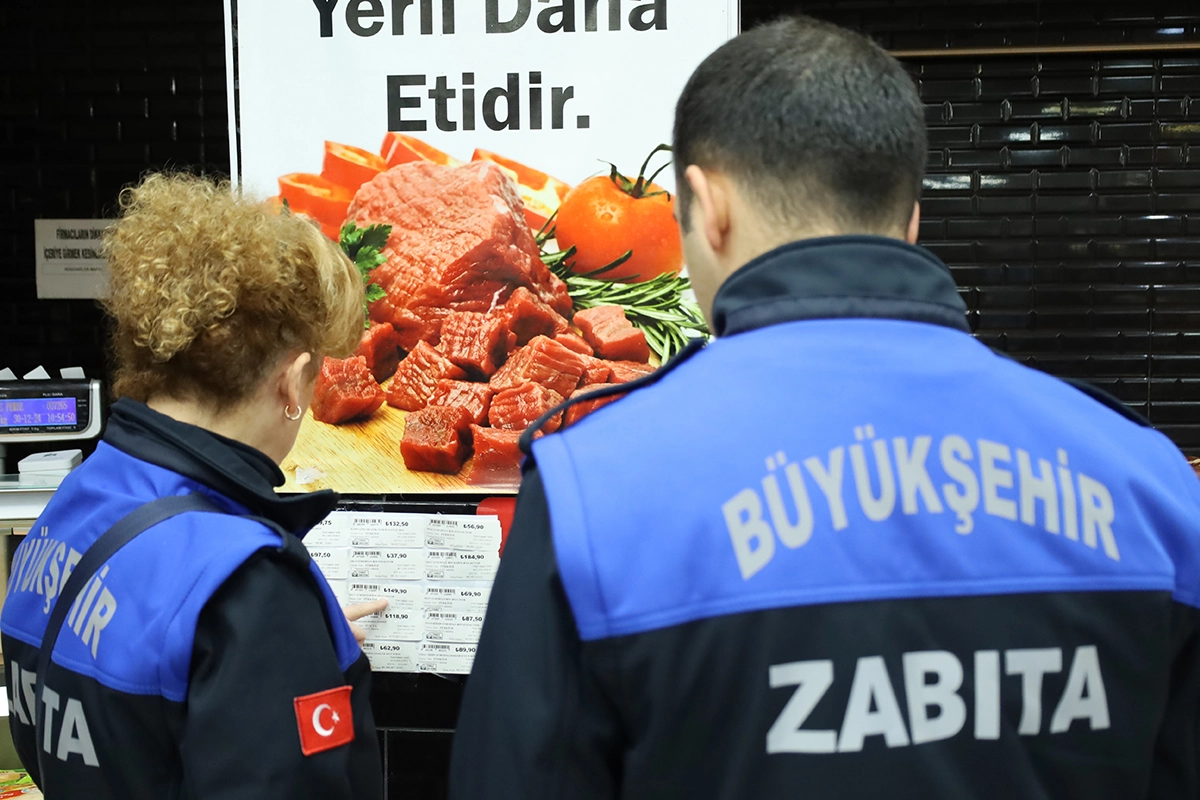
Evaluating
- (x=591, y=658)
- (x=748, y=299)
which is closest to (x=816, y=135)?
(x=748, y=299)

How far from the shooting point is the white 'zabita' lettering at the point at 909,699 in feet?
2.47

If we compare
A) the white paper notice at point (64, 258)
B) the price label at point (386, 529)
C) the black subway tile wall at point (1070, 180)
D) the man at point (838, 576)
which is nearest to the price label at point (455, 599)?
the price label at point (386, 529)

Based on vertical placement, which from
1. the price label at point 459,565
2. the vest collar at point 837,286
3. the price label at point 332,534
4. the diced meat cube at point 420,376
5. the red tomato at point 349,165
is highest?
the red tomato at point 349,165

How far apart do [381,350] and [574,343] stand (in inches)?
16.6

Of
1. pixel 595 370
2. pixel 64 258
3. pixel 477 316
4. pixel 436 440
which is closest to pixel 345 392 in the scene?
pixel 436 440

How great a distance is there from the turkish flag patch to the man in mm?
412

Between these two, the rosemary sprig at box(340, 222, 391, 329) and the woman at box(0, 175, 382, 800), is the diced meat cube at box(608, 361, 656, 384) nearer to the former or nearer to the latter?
the rosemary sprig at box(340, 222, 391, 329)

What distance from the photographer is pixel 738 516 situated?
76 cm

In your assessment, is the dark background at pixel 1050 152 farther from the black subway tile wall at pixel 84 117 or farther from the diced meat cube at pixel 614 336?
the diced meat cube at pixel 614 336

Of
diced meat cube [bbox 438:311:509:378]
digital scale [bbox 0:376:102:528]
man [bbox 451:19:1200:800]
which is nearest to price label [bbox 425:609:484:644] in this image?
diced meat cube [bbox 438:311:509:378]

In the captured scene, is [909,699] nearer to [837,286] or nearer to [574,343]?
[837,286]

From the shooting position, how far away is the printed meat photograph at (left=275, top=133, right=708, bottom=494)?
2.11m

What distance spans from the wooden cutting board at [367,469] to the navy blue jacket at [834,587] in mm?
1308

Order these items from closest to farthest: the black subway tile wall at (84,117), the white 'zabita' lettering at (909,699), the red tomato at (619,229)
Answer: the white 'zabita' lettering at (909,699) → the red tomato at (619,229) → the black subway tile wall at (84,117)
